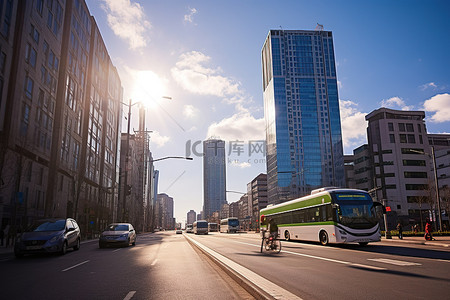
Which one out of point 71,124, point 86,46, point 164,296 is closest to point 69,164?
point 71,124

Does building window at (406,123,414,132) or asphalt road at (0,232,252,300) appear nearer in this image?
asphalt road at (0,232,252,300)

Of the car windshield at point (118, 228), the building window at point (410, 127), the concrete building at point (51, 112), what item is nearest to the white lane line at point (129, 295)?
the car windshield at point (118, 228)

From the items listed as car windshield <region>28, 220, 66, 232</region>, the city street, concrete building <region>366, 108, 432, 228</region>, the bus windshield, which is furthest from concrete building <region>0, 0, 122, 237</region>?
concrete building <region>366, 108, 432, 228</region>

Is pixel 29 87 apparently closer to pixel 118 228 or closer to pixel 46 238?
pixel 118 228

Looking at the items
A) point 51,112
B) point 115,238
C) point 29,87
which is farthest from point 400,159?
point 29,87

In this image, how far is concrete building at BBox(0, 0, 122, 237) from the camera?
2981 cm

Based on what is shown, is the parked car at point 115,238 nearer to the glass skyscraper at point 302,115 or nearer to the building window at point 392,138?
the building window at point 392,138

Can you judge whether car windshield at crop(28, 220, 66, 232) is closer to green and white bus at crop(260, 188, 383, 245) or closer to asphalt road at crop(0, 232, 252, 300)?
asphalt road at crop(0, 232, 252, 300)

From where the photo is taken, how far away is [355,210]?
19.3 meters

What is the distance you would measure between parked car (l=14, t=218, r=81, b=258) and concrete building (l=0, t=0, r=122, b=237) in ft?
27.7

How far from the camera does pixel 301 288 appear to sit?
6.71 m

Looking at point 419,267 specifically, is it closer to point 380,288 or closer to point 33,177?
point 380,288

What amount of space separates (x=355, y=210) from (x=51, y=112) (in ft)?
113

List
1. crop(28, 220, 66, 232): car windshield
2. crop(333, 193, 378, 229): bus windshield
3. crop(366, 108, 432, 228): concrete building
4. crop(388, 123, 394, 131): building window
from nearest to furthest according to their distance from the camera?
crop(28, 220, 66, 232): car windshield
crop(333, 193, 378, 229): bus windshield
crop(366, 108, 432, 228): concrete building
crop(388, 123, 394, 131): building window
